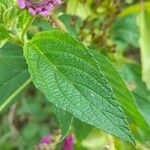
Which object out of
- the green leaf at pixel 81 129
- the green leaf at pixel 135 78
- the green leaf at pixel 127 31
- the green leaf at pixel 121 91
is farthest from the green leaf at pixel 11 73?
the green leaf at pixel 127 31

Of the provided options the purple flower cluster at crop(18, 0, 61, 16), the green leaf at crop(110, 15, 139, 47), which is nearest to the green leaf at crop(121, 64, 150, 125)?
the green leaf at crop(110, 15, 139, 47)

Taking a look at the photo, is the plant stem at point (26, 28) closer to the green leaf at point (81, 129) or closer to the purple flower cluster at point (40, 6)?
the purple flower cluster at point (40, 6)

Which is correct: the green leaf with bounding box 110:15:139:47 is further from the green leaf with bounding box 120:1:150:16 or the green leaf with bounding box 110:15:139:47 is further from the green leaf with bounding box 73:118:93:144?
the green leaf with bounding box 73:118:93:144

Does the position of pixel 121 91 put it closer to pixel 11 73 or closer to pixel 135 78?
pixel 11 73

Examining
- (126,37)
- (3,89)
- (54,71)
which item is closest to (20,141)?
(126,37)

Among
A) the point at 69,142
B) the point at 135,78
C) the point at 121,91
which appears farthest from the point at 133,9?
the point at 121,91

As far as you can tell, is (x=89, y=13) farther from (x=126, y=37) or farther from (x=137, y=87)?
(x=137, y=87)
